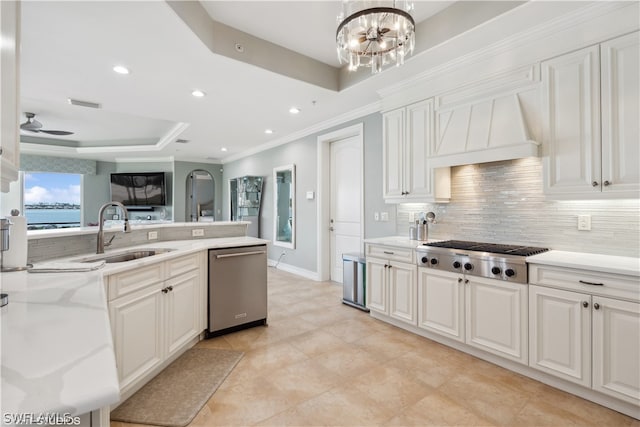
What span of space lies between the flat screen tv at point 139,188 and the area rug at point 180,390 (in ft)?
22.2

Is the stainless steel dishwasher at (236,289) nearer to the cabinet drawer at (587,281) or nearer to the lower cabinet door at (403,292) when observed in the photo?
the lower cabinet door at (403,292)

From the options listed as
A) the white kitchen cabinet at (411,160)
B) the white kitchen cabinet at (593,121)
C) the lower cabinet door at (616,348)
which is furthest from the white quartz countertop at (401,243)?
the lower cabinet door at (616,348)

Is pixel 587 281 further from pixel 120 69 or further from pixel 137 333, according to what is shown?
pixel 120 69

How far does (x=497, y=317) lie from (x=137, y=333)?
264 cm

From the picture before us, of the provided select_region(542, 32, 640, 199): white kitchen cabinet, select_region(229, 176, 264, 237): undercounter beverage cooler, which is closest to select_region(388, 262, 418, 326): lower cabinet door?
select_region(542, 32, 640, 199): white kitchen cabinet

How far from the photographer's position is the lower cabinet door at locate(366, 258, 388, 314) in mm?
3314

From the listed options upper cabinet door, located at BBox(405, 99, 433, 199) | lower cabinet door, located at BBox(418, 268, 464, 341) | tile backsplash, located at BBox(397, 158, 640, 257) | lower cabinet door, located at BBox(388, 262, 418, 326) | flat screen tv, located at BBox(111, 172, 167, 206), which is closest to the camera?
tile backsplash, located at BBox(397, 158, 640, 257)

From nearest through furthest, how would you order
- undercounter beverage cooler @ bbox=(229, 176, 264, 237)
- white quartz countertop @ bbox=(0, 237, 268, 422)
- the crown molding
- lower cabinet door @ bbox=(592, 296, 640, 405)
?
white quartz countertop @ bbox=(0, 237, 268, 422), lower cabinet door @ bbox=(592, 296, 640, 405), the crown molding, undercounter beverage cooler @ bbox=(229, 176, 264, 237)

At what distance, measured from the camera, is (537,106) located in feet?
7.95

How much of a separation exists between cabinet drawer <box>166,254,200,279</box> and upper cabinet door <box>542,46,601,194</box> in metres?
2.96

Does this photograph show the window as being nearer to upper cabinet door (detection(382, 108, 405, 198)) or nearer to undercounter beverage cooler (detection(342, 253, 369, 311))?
undercounter beverage cooler (detection(342, 253, 369, 311))

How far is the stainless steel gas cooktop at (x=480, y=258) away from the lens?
229 centimetres

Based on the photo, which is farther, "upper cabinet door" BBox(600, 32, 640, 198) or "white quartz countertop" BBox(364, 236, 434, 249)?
"white quartz countertop" BBox(364, 236, 434, 249)

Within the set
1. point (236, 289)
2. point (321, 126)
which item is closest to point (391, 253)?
point (236, 289)
